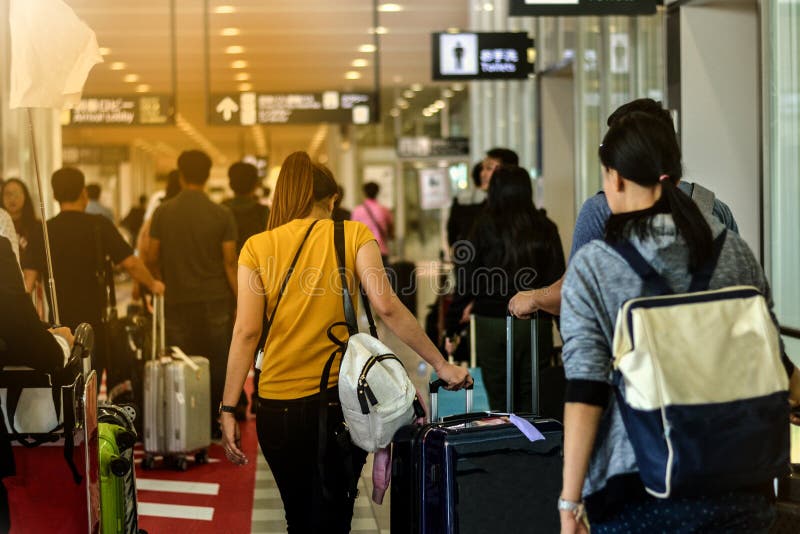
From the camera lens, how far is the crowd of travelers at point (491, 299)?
2.30 m

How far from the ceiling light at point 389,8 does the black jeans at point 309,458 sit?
15218mm

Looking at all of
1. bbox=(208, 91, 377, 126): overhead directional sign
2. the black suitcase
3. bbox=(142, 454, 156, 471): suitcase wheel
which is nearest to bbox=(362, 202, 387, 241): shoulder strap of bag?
bbox=(208, 91, 377, 126): overhead directional sign

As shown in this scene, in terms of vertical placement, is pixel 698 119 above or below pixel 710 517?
above

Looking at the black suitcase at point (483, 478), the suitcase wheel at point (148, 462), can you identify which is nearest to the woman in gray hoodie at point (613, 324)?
the black suitcase at point (483, 478)

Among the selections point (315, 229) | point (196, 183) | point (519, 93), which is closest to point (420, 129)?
point (519, 93)

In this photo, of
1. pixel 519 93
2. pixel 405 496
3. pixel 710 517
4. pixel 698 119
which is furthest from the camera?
pixel 519 93

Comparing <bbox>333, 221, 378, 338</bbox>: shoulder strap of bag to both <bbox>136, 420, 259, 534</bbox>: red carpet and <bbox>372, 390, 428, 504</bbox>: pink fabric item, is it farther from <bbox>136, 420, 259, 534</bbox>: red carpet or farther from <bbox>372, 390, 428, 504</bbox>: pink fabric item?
<bbox>136, 420, 259, 534</bbox>: red carpet

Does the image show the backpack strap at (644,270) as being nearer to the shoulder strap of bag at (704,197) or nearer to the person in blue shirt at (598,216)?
the person in blue shirt at (598,216)

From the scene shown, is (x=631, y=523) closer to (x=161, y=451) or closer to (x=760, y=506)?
(x=760, y=506)

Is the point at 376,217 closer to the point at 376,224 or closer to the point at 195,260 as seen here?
the point at 376,224

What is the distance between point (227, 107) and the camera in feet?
56.5

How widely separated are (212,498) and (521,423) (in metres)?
3.58

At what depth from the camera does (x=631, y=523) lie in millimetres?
2318

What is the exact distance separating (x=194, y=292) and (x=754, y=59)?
398 cm
